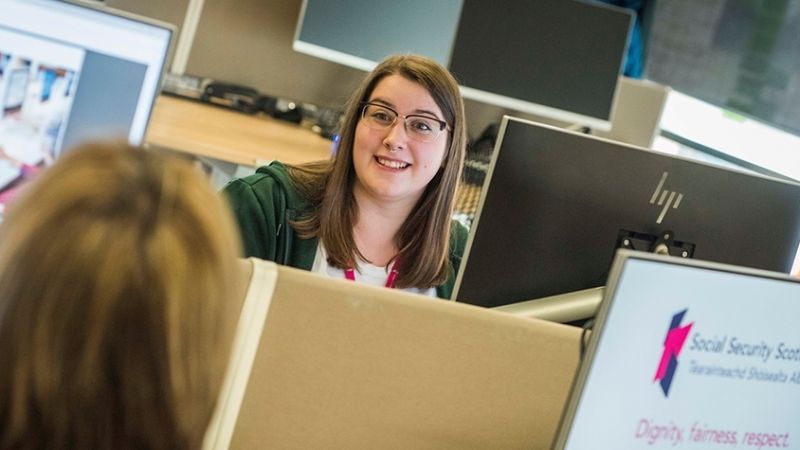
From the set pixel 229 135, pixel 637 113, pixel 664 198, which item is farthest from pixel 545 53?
pixel 664 198

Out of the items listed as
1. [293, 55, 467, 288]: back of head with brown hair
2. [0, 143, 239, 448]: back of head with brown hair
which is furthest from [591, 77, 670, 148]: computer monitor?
[0, 143, 239, 448]: back of head with brown hair

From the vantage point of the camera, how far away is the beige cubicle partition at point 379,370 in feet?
→ 3.28

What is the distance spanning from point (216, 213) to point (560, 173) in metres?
0.80

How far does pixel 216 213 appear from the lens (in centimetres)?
60

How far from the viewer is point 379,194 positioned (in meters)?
1.76

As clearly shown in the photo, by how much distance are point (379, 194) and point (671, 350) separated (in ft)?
2.64

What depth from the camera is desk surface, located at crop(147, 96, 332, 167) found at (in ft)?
8.54

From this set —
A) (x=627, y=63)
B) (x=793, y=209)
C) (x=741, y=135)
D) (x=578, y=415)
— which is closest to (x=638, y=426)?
(x=578, y=415)

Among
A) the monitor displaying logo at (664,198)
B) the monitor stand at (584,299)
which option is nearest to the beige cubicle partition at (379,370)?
the monitor stand at (584,299)

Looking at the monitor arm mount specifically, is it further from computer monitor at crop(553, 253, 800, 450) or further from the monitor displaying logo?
computer monitor at crop(553, 253, 800, 450)

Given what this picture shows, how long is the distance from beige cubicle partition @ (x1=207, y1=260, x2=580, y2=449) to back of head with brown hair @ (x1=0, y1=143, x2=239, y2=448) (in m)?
0.39

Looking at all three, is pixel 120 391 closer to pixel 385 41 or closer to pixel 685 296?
pixel 685 296

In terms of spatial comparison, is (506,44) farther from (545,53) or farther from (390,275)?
(390,275)

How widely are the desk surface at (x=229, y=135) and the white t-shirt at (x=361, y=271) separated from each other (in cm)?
75
